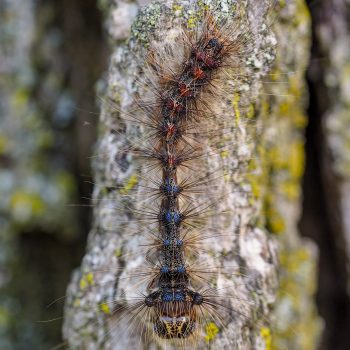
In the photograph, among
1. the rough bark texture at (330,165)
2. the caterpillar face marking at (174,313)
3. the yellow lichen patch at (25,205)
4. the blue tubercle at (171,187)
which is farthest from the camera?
the yellow lichen patch at (25,205)

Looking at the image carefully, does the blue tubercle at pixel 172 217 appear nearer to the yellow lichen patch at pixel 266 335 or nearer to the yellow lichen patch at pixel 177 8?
the yellow lichen patch at pixel 266 335

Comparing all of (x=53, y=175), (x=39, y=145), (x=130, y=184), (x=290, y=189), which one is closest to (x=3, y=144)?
(x=39, y=145)

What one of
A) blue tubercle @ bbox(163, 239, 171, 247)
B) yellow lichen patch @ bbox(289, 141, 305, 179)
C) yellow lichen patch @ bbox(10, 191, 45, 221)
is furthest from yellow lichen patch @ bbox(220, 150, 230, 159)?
yellow lichen patch @ bbox(10, 191, 45, 221)

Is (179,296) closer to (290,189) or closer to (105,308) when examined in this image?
(105,308)

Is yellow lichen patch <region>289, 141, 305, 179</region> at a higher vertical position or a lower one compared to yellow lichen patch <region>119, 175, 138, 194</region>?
higher

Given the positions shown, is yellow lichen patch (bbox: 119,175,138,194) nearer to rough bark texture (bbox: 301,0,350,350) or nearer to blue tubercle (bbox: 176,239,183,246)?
blue tubercle (bbox: 176,239,183,246)

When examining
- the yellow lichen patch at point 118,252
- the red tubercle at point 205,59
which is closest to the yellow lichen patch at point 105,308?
the yellow lichen patch at point 118,252

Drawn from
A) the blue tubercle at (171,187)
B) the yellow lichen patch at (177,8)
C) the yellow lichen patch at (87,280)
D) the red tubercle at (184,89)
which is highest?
the yellow lichen patch at (177,8)

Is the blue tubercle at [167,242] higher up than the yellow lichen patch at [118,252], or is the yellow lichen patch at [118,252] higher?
the blue tubercle at [167,242]
